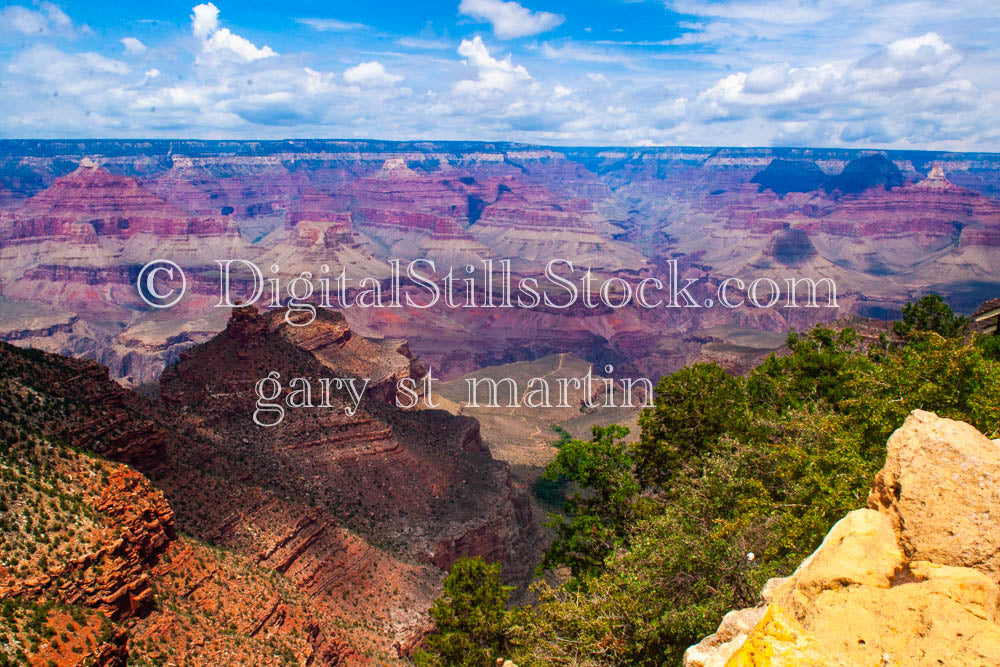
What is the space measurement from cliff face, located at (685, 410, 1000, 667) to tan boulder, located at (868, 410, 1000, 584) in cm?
2

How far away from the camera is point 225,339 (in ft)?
150

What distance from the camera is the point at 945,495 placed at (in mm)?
10312

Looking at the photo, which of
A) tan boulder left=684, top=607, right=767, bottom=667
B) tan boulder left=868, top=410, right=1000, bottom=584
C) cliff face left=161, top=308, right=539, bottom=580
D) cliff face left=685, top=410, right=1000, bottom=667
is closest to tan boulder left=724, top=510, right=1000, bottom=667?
cliff face left=685, top=410, right=1000, bottom=667

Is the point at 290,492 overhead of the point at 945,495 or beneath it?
beneath

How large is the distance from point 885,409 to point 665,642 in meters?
10.5

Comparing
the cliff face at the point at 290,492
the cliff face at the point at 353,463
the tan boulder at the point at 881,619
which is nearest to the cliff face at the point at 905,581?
the tan boulder at the point at 881,619

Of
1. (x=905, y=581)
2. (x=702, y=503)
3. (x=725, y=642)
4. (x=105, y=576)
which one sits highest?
(x=905, y=581)

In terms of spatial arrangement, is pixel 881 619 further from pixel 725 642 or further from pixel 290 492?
pixel 290 492

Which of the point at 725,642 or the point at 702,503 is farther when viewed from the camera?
the point at 702,503

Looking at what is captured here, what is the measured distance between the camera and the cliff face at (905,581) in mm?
7848

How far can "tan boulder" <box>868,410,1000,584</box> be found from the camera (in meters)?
9.73

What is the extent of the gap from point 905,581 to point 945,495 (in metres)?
1.66

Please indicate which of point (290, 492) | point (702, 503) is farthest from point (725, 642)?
point (290, 492)

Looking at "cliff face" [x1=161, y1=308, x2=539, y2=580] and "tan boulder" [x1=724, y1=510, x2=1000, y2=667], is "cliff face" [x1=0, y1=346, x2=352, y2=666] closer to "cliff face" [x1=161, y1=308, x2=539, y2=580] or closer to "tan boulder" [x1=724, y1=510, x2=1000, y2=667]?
"cliff face" [x1=161, y1=308, x2=539, y2=580]
